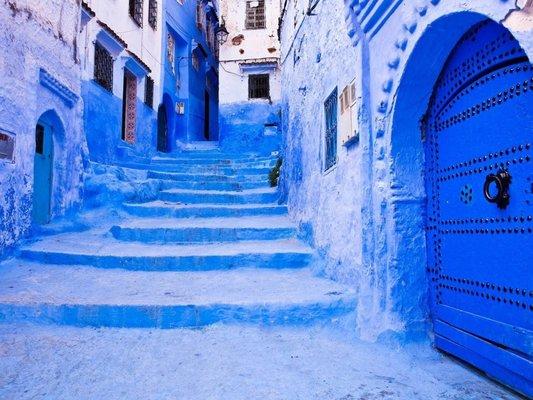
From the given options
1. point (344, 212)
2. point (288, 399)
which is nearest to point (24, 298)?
point (288, 399)

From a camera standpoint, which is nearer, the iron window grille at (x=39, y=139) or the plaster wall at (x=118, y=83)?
the iron window grille at (x=39, y=139)

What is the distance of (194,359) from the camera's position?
2943mm

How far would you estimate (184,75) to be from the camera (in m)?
17.6

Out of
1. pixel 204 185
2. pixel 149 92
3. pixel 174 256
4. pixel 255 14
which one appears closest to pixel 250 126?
pixel 149 92

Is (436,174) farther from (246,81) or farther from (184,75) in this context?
(184,75)

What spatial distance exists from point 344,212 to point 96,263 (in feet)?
10.9

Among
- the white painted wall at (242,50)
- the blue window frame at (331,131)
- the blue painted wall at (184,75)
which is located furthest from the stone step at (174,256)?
the white painted wall at (242,50)

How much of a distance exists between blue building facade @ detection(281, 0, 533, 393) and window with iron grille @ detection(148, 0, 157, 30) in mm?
11443

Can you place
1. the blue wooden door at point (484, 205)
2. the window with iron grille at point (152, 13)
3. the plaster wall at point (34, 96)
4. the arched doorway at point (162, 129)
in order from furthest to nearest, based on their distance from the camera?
the arched doorway at point (162, 129) < the window with iron grille at point (152, 13) < the plaster wall at point (34, 96) < the blue wooden door at point (484, 205)

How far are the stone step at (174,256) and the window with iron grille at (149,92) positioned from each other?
8.55 metres

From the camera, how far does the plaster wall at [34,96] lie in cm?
504

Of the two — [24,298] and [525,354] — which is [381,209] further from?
[24,298]

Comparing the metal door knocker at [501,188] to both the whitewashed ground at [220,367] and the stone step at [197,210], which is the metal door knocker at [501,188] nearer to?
the whitewashed ground at [220,367]

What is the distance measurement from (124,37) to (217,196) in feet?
21.6
